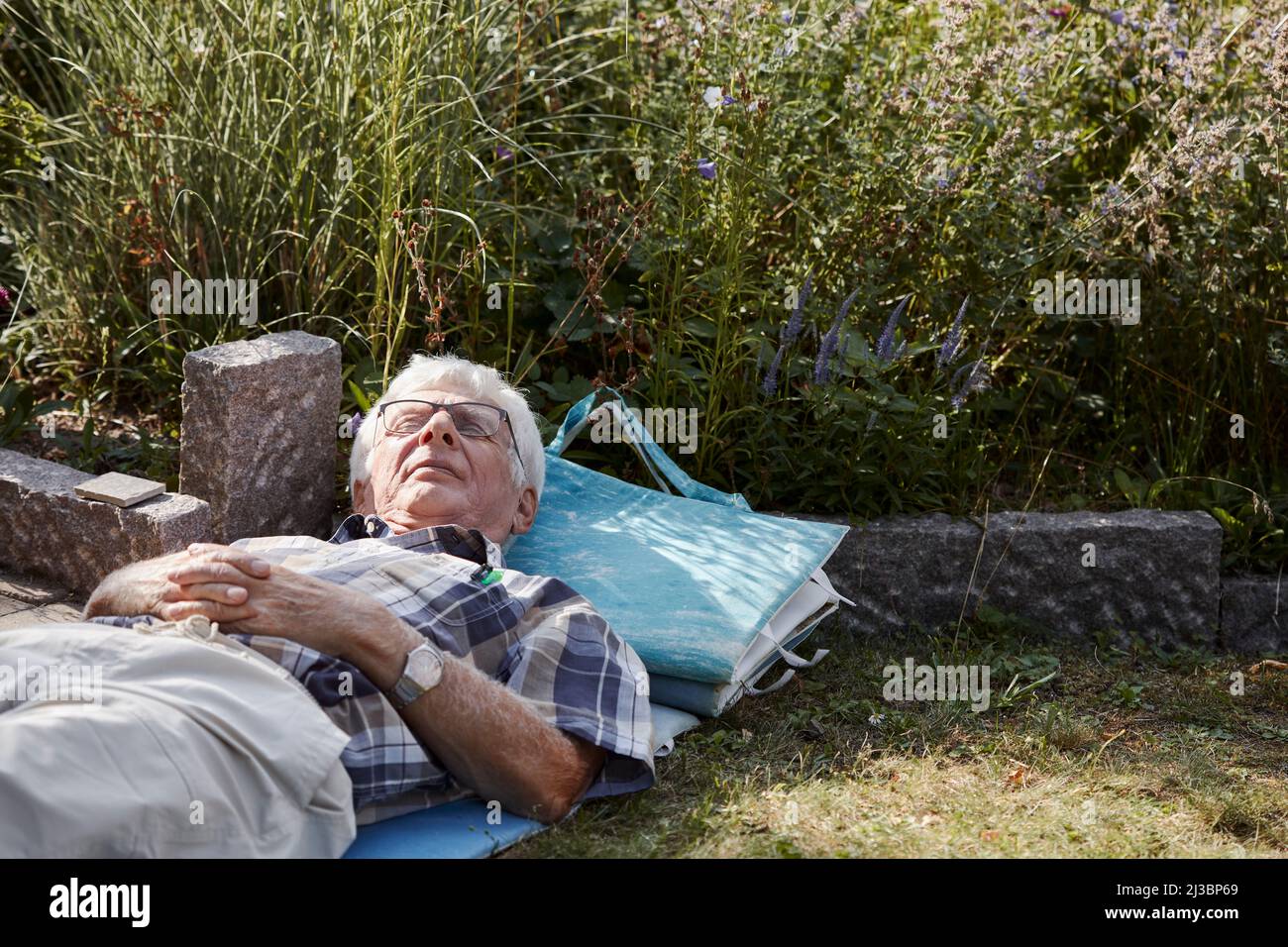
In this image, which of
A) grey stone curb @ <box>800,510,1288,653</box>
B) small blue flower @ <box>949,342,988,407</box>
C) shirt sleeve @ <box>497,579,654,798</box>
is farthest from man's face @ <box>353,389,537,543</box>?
small blue flower @ <box>949,342,988,407</box>

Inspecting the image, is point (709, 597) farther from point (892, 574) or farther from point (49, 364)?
point (49, 364)

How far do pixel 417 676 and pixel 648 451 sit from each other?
1644mm

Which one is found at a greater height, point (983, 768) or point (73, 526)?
point (73, 526)

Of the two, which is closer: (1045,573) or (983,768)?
(983,768)

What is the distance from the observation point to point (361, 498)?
3725 millimetres

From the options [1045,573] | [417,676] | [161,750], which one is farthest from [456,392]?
[1045,573]

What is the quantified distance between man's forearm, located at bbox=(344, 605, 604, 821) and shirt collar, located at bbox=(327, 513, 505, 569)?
1.80ft

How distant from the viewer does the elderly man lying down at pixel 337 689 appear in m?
2.40

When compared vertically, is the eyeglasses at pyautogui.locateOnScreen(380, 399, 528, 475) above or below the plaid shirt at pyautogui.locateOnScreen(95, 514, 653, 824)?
above

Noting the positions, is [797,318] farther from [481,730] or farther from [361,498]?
[481,730]

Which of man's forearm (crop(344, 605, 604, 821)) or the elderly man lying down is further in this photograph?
man's forearm (crop(344, 605, 604, 821))

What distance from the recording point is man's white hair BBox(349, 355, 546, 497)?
375 centimetres

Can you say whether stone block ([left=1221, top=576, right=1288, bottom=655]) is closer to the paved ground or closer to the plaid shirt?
the plaid shirt

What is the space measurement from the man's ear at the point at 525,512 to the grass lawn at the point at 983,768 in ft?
2.45
